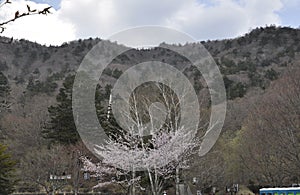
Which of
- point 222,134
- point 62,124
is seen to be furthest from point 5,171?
point 222,134

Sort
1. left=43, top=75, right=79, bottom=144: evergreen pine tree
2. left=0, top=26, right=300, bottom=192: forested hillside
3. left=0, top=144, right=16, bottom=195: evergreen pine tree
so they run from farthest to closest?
left=43, top=75, right=79, bottom=144: evergreen pine tree
left=0, top=26, right=300, bottom=192: forested hillside
left=0, top=144, right=16, bottom=195: evergreen pine tree

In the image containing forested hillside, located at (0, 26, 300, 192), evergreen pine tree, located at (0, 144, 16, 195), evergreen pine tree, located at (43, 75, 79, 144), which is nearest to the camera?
evergreen pine tree, located at (0, 144, 16, 195)

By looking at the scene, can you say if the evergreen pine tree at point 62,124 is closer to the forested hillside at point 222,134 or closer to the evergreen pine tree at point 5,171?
the forested hillside at point 222,134

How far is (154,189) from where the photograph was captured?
19.6 meters

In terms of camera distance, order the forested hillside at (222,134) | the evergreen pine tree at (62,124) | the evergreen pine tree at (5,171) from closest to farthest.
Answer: the evergreen pine tree at (5,171), the forested hillside at (222,134), the evergreen pine tree at (62,124)

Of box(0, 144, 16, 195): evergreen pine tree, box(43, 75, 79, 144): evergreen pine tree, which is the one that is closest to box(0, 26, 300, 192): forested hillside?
box(43, 75, 79, 144): evergreen pine tree

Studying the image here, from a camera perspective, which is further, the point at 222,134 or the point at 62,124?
the point at 62,124

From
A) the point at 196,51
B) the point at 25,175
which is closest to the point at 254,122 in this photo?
the point at 25,175

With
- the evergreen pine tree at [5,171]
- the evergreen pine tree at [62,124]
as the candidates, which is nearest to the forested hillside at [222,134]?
the evergreen pine tree at [62,124]

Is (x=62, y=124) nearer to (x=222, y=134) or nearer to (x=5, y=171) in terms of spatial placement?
(x=5, y=171)

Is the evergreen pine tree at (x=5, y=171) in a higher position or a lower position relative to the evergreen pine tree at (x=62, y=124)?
lower

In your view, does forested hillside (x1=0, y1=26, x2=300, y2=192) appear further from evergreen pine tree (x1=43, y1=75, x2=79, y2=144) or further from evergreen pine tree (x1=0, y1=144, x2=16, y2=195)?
evergreen pine tree (x1=0, y1=144, x2=16, y2=195)

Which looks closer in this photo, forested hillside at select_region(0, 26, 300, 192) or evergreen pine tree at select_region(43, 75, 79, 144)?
forested hillside at select_region(0, 26, 300, 192)

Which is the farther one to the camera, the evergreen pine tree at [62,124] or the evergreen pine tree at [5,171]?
the evergreen pine tree at [62,124]
